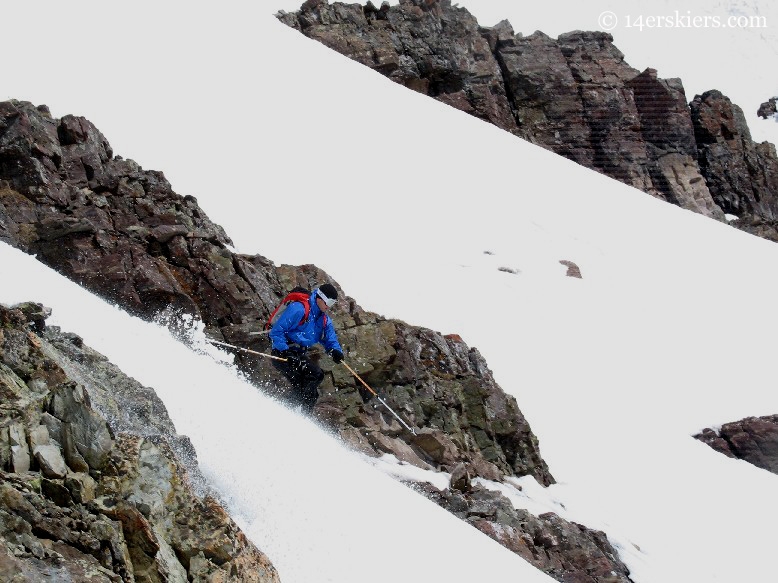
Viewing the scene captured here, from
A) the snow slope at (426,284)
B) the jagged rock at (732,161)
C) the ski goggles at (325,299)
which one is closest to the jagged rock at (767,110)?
the jagged rock at (732,161)

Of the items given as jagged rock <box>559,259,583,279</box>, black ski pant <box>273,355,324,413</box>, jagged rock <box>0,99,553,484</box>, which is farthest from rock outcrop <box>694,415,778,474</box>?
black ski pant <box>273,355,324,413</box>


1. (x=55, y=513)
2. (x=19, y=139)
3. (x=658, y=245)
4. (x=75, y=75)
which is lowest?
(x=55, y=513)

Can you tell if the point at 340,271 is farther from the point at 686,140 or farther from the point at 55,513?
the point at 686,140

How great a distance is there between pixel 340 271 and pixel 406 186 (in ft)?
35.1

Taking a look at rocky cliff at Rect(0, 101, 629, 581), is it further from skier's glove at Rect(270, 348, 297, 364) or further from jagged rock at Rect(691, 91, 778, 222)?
jagged rock at Rect(691, 91, 778, 222)

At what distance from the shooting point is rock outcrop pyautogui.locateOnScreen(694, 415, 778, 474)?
71.8 feet

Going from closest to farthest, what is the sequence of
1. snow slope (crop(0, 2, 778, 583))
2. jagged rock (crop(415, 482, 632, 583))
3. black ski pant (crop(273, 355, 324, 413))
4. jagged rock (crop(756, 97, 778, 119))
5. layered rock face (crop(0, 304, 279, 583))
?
layered rock face (crop(0, 304, 279, 583)) → snow slope (crop(0, 2, 778, 583)) → jagged rock (crop(415, 482, 632, 583)) → black ski pant (crop(273, 355, 324, 413)) → jagged rock (crop(756, 97, 778, 119))

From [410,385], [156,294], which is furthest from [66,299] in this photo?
[410,385]

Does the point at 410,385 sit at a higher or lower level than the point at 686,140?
lower

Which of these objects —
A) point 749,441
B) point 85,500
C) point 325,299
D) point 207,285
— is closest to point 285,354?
point 325,299

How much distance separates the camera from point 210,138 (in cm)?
2833

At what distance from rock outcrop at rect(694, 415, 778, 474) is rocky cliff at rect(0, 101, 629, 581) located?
6.86m

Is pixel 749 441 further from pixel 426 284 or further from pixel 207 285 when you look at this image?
pixel 207 285

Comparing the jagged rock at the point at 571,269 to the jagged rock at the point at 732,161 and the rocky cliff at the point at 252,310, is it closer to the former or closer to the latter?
the rocky cliff at the point at 252,310
